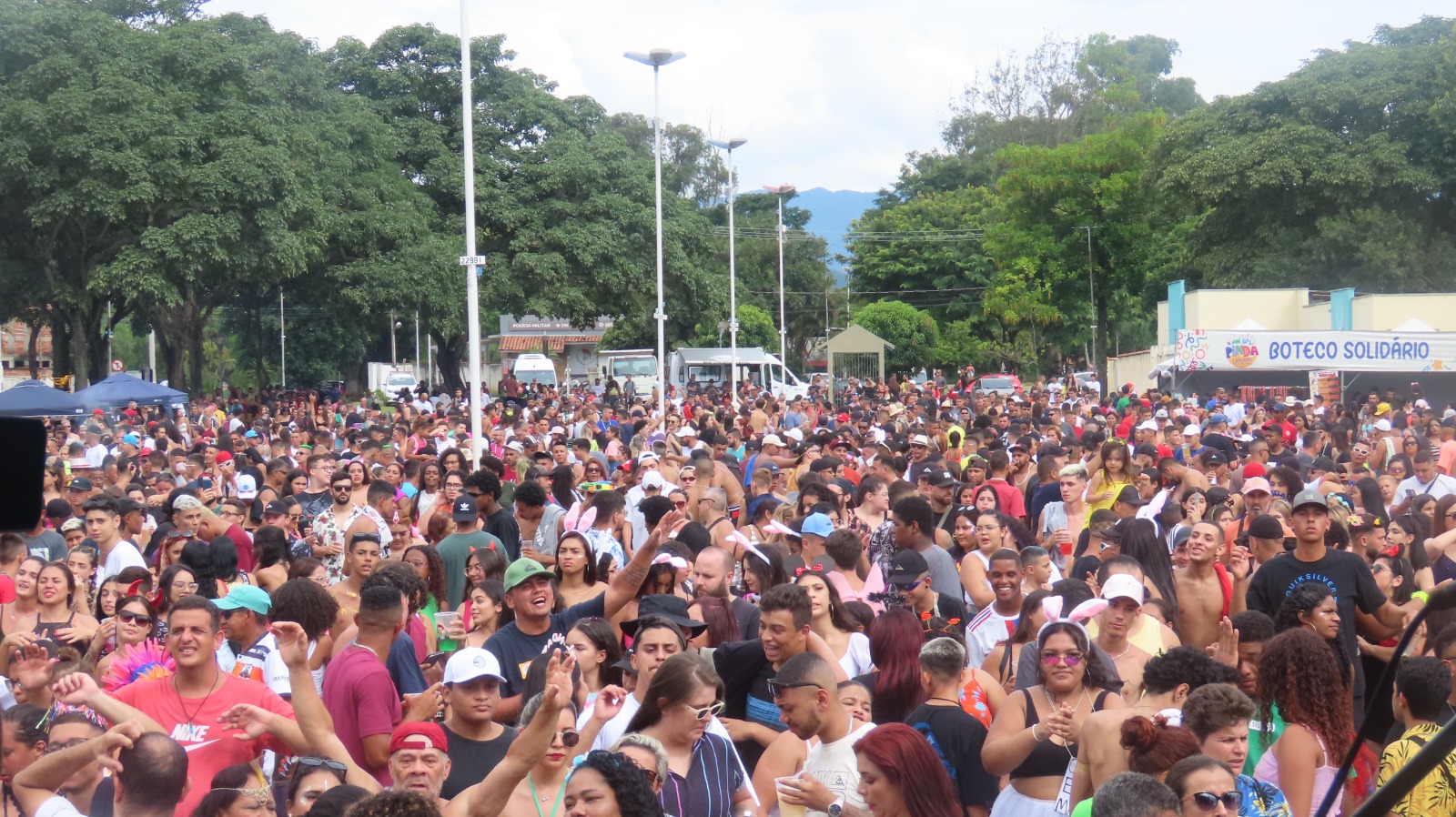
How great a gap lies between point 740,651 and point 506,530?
4468 mm

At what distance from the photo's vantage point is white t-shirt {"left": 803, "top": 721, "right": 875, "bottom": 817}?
15.8ft

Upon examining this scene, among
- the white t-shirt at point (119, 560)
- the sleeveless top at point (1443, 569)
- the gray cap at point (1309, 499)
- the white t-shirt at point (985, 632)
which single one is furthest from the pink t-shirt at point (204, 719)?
the sleeveless top at point (1443, 569)

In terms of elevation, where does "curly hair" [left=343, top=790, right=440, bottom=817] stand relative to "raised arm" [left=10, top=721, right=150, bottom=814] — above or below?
above

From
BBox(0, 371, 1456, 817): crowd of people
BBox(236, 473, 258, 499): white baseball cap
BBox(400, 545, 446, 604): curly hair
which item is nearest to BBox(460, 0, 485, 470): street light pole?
BBox(236, 473, 258, 499): white baseball cap

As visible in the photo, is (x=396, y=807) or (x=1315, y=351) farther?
(x=1315, y=351)

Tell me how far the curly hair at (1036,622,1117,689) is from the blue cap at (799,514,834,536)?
310cm

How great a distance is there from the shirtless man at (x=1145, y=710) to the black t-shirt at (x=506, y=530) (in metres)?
5.51

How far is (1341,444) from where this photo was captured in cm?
1483

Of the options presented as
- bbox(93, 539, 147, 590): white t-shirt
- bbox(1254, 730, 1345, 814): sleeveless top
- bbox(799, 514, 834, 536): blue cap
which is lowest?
bbox(1254, 730, 1345, 814): sleeveless top

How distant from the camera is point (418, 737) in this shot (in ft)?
15.9

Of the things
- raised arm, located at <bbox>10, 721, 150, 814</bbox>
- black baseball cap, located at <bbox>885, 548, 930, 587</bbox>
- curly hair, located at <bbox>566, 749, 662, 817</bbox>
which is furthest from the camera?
black baseball cap, located at <bbox>885, 548, 930, 587</bbox>

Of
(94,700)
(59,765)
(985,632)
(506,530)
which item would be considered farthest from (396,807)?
(506,530)

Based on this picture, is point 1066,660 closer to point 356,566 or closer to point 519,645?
point 519,645

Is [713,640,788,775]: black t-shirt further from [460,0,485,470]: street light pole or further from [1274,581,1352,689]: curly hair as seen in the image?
[460,0,485,470]: street light pole
